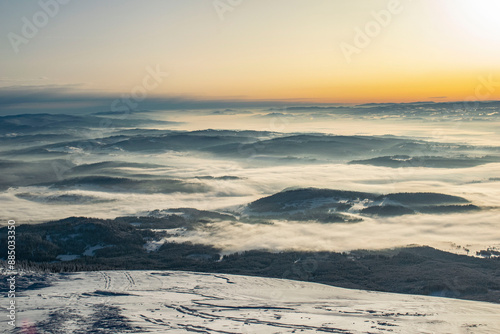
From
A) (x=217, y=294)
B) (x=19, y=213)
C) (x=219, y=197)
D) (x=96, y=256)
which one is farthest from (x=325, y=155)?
(x=217, y=294)

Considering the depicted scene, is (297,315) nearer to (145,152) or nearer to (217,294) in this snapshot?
(217,294)

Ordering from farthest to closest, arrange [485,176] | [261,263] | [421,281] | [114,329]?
1. [485,176]
2. [261,263]
3. [421,281]
4. [114,329]

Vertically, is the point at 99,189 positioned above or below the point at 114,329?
below

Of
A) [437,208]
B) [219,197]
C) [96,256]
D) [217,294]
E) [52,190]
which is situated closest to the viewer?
[217,294]

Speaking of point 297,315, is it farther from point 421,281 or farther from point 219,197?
point 219,197

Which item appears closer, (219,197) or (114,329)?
(114,329)

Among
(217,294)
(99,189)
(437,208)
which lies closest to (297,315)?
(217,294)
